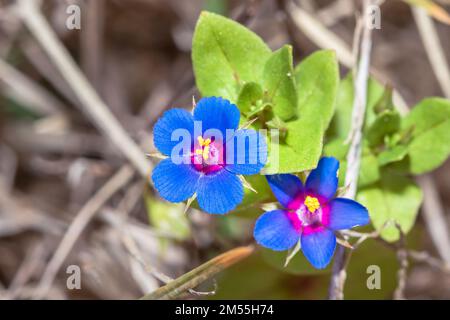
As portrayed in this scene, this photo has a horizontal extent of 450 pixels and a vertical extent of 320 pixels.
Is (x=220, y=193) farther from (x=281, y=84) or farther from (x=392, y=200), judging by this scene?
(x=392, y=200)

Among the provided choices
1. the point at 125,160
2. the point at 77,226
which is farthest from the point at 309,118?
the point at 77,226

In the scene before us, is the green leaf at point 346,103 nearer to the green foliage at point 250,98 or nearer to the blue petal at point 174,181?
the green foliage at point 250,98

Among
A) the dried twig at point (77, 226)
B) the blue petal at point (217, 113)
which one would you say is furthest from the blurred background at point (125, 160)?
the blue petal at point (217, 113)

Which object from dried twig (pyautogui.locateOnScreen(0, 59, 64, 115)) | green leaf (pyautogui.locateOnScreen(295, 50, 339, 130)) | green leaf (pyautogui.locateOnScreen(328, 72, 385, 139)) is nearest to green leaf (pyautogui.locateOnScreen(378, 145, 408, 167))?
green leaf (pyautogui.locateOnScreen(328, 72, 385, 139))

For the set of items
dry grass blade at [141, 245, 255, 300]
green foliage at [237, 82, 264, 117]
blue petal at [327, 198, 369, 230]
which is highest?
green foliage at [237, 82, 264, 117]

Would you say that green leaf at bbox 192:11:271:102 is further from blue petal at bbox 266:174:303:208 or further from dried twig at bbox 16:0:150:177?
dried twig at bbox 16:0:150:177
